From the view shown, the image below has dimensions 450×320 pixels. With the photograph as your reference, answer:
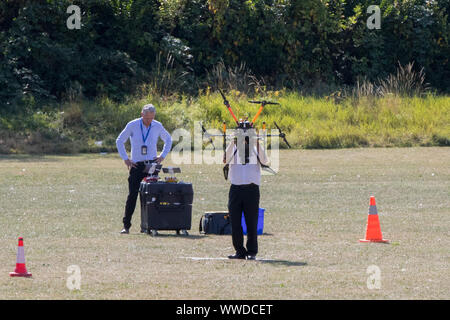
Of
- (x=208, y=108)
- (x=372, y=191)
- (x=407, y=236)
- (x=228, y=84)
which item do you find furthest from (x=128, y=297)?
(x=228, y=84)

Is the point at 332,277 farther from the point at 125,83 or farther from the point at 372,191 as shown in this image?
the point at 125,83

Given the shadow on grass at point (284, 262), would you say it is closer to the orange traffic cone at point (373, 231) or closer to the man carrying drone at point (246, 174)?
the man carrying drone at point (246, 174)

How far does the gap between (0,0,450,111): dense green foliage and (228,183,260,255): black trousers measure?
25628 millimetres

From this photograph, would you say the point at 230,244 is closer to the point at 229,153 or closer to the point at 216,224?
the point at 216,224

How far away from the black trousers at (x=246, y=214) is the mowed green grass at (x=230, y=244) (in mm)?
306

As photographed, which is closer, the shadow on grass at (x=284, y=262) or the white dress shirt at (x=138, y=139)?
the shadow on grass at (x=284, y=262)

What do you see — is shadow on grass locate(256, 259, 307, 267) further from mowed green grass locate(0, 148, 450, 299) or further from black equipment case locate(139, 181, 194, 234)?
black equipment case locate(139, 181, 194, 234)

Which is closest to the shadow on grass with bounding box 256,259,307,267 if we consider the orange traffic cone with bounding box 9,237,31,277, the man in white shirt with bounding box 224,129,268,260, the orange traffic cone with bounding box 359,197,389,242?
the man in white shirt with bounding box 224,129,268,260

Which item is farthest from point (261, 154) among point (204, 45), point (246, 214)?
point (204, 45)

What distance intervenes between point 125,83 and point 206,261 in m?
27.6

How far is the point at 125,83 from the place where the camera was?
39344 millimetres

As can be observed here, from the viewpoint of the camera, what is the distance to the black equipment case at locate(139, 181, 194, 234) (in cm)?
1496

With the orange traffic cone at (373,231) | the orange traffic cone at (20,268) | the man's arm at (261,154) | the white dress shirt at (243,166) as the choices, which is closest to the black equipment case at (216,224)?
the orange traffic cone at (373,231)

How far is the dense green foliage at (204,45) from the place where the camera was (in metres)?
38.9
